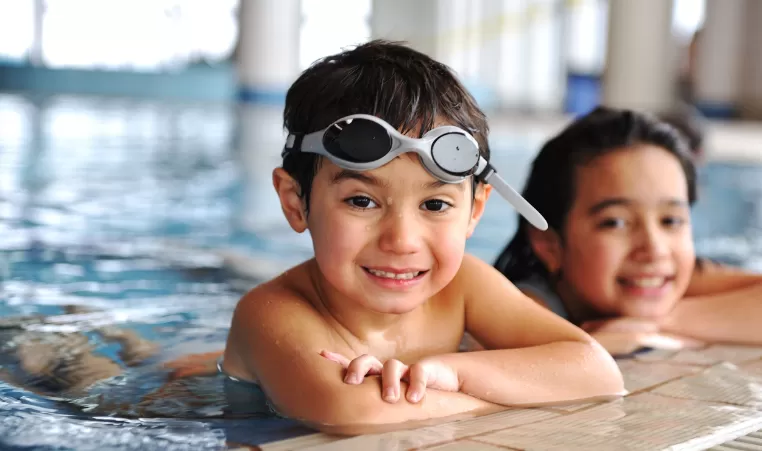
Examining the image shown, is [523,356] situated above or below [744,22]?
below

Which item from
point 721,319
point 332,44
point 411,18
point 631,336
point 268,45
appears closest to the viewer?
point 631,336

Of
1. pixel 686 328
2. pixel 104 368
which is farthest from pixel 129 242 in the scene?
pixel 686 328

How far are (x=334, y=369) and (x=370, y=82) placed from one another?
0.66m

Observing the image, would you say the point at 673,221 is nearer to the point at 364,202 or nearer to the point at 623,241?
the point at 623,241

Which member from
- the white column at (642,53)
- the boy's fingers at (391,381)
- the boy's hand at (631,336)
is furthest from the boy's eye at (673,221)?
the white column at (642,53)

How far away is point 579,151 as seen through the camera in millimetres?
3281

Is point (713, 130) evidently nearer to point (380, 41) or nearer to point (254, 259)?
point (254, 259)

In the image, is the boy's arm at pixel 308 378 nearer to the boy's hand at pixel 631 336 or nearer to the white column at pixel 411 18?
the boy's hand at pixel 631 336

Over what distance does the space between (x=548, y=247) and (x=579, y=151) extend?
0.34m

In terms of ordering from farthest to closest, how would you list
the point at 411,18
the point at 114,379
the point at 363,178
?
1. the point at 411,18
2. the point at 114,379
3. the point at 363,178

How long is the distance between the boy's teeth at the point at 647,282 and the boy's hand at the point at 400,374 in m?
1.04

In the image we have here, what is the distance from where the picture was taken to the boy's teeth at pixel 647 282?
3121 millimetres

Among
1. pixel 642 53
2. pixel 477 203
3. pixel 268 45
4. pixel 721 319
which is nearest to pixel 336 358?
pixel 477 203

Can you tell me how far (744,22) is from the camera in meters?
24.8
